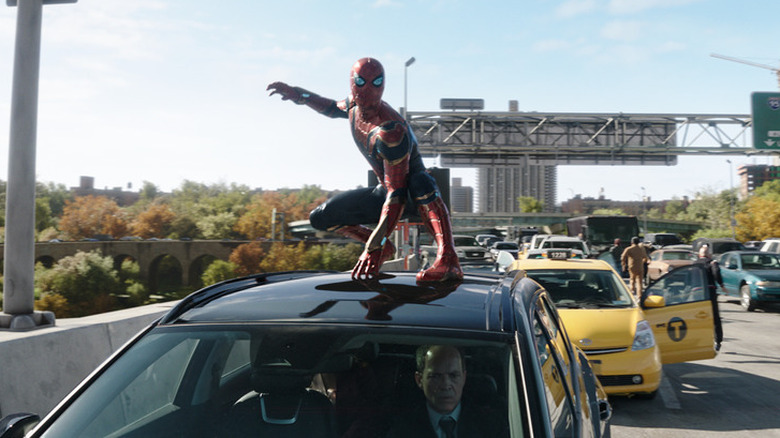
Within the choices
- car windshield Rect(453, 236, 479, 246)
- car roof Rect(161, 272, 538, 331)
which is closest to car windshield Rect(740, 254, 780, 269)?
car roof Rect(161, 272, 538, 331)

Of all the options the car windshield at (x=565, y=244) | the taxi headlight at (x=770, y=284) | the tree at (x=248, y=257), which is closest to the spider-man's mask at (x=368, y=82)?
the taxi headlight at (x=770, y=284)

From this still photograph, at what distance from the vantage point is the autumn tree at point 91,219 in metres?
93.3

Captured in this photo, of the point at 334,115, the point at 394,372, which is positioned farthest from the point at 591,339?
the point at 394,372

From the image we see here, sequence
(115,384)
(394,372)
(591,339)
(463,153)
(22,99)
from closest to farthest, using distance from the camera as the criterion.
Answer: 1. (115,384)
2. (394,372)
3. (22,99)
4. (591,339)
5. (463,153)

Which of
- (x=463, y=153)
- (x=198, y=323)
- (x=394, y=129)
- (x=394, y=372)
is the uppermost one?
(x=463, y=153)

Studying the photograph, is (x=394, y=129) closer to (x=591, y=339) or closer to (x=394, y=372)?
(x=394, y=372)

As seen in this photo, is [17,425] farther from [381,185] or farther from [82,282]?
[82,282]

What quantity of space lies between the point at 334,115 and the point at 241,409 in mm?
2474

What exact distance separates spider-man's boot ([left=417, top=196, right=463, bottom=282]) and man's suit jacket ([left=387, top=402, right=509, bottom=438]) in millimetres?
926

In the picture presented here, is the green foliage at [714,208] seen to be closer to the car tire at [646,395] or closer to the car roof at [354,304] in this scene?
the car tire at [646,395]

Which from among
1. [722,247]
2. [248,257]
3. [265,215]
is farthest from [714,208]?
[722,247]

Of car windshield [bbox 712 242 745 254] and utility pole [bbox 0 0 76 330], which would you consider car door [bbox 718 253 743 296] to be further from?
utility pole [bbox 0 0 76 330]

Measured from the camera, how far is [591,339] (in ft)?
23.5

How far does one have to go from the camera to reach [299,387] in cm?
255
